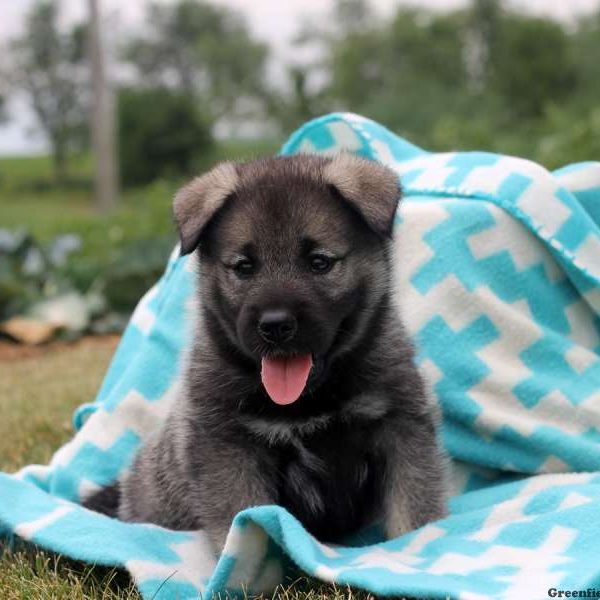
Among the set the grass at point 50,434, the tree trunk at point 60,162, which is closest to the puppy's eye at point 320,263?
the grass at point 50,434

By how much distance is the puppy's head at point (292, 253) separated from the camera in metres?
2.92

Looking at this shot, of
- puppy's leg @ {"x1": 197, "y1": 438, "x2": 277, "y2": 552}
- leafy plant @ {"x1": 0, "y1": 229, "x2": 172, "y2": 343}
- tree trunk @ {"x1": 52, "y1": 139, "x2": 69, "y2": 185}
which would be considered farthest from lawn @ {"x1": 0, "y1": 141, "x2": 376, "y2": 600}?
tree trunk @ {"x1": 52, "y1": 139, "x2": 69, "y2": 185}

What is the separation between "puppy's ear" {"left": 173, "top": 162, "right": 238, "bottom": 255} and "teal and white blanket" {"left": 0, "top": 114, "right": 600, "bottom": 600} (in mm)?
935

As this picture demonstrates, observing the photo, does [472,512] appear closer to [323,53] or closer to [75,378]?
[75,378]

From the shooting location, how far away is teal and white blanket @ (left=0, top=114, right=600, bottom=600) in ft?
9.22

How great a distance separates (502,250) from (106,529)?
6.40ft

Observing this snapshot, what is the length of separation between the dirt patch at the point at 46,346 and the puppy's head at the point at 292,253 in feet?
17.8

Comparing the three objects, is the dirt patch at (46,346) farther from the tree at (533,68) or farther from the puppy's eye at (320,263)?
the tree at (533,68)

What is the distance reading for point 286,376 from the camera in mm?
2992

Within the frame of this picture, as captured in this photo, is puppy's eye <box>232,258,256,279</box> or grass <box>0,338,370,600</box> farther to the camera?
puppy's eye <box>232,258,256,279</box>

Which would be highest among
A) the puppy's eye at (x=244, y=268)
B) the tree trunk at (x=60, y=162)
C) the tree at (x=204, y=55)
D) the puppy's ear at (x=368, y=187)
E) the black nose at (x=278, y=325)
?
the puppy's ear at (x=368, y=187)

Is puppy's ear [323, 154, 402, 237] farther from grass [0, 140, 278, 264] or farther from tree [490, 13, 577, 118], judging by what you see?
tree [490, 13, 577, 118]

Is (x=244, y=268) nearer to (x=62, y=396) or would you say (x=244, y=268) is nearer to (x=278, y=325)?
(x=278, y=325)

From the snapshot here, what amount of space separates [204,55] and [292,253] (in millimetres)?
28774
